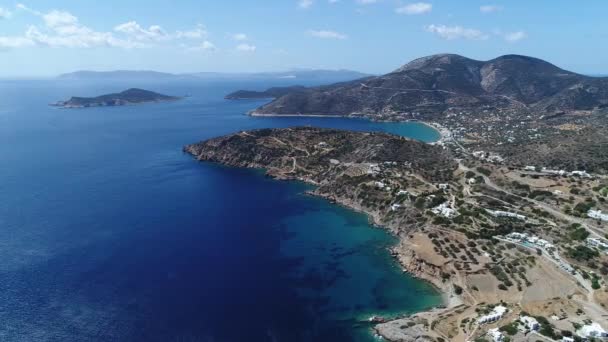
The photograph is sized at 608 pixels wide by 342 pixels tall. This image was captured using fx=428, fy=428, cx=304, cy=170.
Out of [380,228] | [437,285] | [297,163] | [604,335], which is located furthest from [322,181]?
[604,335]

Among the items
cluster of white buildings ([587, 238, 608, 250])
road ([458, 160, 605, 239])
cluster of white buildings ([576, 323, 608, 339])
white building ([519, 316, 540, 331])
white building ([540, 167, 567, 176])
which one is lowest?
white building ([519, 316, 540, 331])

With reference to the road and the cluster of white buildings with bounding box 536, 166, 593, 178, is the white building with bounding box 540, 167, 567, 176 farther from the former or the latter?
the road

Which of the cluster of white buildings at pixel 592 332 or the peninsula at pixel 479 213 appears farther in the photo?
the peninsula at pixel 479 213

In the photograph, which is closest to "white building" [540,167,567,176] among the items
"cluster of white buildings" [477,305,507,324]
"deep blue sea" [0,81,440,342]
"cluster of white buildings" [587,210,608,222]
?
"cluster of white buildings" [587,210,608,222]

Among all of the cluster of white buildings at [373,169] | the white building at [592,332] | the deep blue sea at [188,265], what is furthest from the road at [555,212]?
the deep blue sea at [188,265]

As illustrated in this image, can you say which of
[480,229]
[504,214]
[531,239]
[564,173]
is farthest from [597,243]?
[564,173]

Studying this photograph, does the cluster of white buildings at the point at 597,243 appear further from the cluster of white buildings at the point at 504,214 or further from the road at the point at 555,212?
the cluster of white buildings at the point at 504,214
